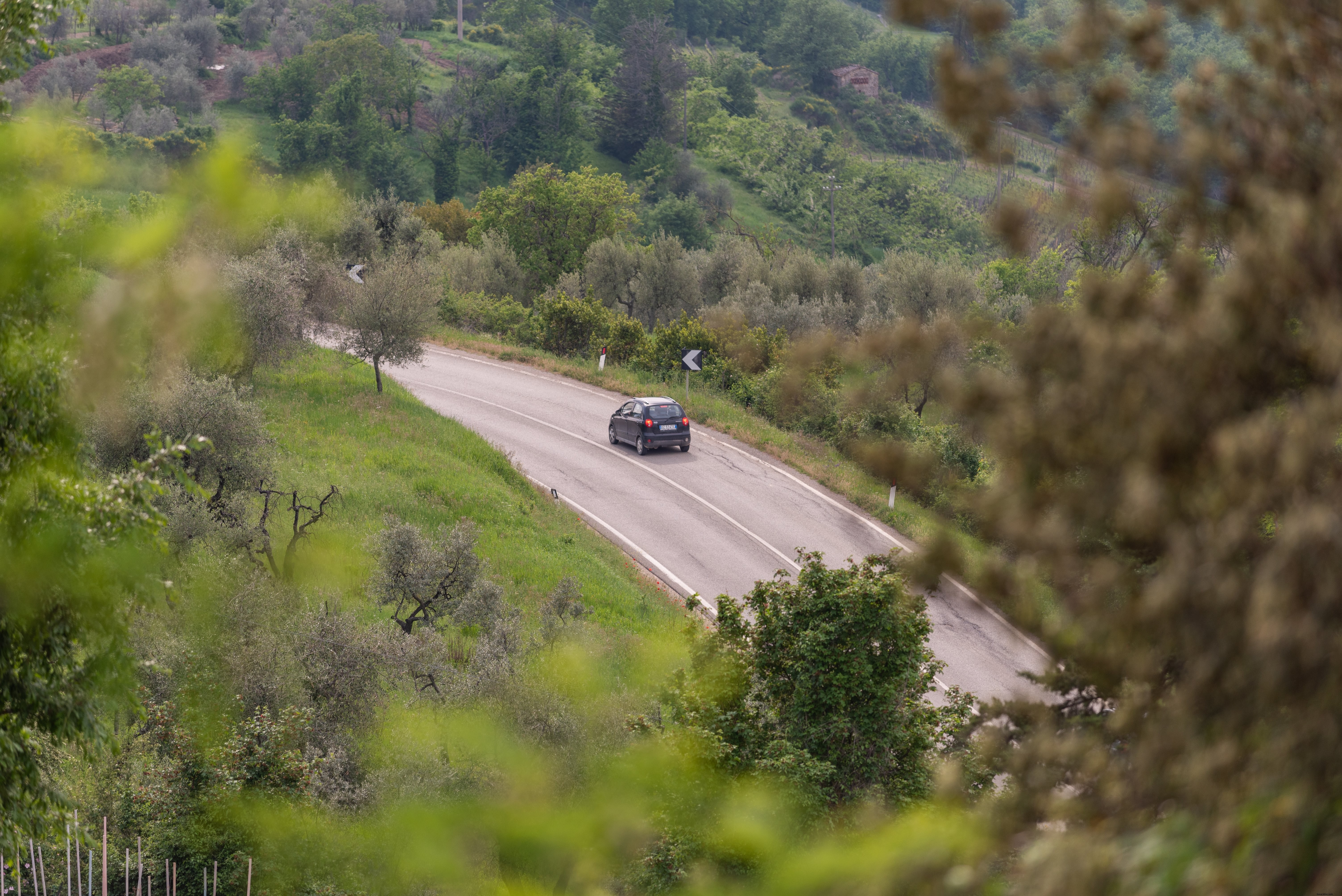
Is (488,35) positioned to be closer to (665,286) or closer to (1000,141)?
(665,286)

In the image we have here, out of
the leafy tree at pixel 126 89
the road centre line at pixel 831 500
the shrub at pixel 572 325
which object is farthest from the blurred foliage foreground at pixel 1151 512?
the leafy tree at pixel 126 89

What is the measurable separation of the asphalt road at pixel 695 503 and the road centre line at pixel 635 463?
0.04 meters

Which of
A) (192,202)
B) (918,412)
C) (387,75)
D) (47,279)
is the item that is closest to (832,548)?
(918,412)

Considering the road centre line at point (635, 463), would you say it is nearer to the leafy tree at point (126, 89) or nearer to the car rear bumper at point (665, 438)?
the car rear bumper at point (665, 438)

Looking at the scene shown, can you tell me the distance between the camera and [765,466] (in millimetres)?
28250

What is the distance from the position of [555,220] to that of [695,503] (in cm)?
3411

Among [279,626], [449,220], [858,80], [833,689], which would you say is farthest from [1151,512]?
[858,80]

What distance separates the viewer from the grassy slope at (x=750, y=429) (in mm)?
25359

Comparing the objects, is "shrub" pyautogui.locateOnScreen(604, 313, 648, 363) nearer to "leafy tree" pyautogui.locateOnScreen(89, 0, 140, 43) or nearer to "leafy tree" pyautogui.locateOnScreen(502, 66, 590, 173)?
"leafy tree" pyautogui.locateOnScreen(502, 66, 590, 173)

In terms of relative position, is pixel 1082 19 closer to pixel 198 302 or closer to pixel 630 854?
pixel 198 302

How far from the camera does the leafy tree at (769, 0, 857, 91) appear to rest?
136 metres

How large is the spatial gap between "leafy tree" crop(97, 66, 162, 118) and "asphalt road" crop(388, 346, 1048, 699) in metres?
56.4

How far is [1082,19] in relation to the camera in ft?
7.30

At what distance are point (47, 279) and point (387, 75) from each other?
93806mm
